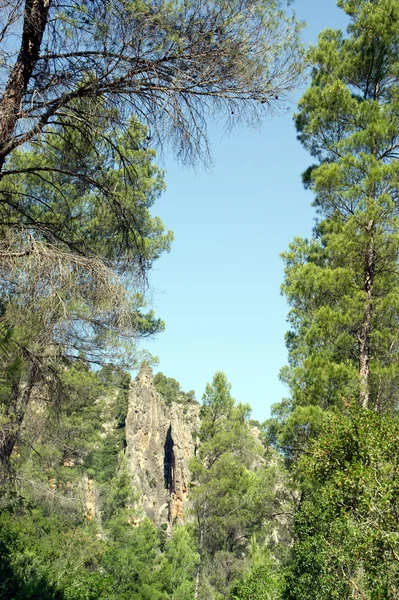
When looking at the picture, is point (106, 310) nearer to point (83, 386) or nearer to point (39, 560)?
point (83, 386)

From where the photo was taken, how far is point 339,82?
988cm

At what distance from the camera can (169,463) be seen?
60938 millimetres

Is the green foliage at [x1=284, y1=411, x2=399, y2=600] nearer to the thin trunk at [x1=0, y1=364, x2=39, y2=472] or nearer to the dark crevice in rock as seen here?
the thin trunk at [x1=0, y1=364, x2=39, y2=472]

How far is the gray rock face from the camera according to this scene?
53656 mm

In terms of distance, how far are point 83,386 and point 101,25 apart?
8697 millimetres

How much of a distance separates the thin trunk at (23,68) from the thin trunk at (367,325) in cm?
676

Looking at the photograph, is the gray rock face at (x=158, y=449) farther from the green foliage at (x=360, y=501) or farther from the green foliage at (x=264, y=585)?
the green foliage at (x=360, y=501)

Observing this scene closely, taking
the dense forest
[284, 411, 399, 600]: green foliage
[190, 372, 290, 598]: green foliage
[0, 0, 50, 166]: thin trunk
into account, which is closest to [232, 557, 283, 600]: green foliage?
the dense forest

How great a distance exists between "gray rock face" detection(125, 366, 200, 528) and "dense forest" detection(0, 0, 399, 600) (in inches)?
1248

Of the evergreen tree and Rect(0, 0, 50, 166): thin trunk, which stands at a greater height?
the evergreen tree

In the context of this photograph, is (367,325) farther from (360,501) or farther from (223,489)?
(223,489)

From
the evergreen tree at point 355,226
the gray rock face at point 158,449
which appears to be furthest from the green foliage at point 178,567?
the gray rock face at point 158,449

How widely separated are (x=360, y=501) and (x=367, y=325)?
4206mm

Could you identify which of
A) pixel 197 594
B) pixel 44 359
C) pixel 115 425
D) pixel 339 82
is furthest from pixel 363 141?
pixel 115 425
